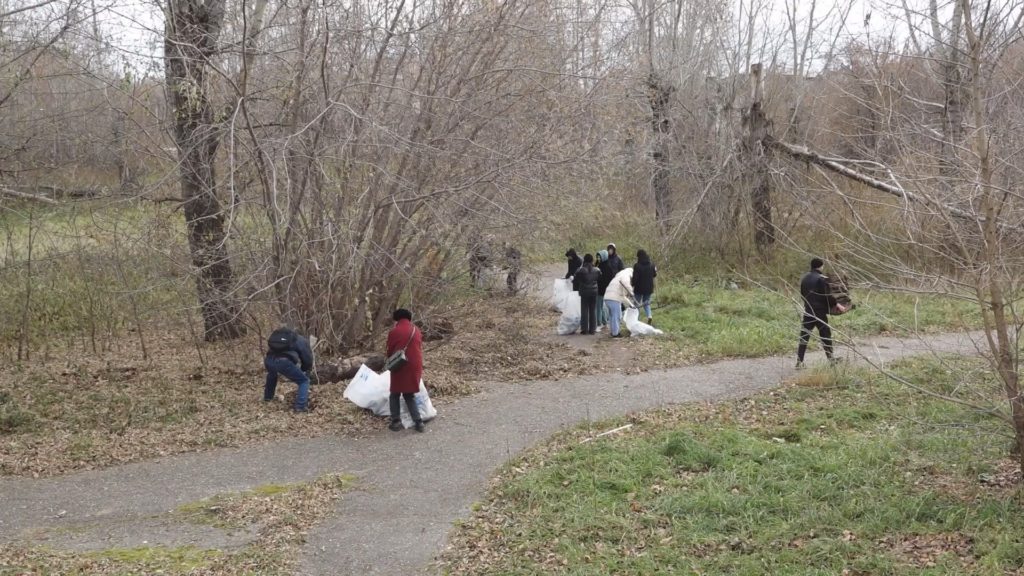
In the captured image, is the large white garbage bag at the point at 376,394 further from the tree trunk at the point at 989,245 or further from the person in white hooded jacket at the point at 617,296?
the tree trunk at the point at 989,245

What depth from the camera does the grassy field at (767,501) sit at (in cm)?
589

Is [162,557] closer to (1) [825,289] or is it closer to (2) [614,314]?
(1) [825,289]

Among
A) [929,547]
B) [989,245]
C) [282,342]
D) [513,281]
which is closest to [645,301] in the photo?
[513,281]

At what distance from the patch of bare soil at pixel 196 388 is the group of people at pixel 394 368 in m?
0.30

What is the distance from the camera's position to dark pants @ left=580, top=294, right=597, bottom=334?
14.5 metres

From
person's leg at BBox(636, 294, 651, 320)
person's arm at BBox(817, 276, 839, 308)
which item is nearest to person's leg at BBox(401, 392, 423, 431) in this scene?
person's arm at BBox(817, 276, 839, 308)

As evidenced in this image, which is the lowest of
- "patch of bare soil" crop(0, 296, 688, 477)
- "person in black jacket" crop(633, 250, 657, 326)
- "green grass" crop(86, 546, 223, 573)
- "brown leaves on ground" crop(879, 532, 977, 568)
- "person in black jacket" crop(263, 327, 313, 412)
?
"green grass" crop(86, 546, 223, 573)

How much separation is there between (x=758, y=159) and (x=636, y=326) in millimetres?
6724

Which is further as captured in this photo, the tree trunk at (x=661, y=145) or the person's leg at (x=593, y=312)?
the tree trunk at (x=661, y=145)

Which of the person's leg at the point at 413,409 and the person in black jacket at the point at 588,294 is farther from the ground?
the person in black jacket at the point at 588,294

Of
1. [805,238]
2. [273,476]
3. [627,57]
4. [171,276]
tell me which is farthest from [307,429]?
[805,238]

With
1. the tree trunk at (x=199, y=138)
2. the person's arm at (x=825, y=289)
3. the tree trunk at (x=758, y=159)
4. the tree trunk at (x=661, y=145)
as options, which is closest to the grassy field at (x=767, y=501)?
the person's arm at (x=825, y=289)

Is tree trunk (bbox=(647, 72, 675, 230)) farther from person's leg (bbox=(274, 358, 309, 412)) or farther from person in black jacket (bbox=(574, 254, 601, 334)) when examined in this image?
person's leg (bbox=(274, 358, 309, 412))

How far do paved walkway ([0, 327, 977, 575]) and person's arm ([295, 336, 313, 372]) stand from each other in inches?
44.6
